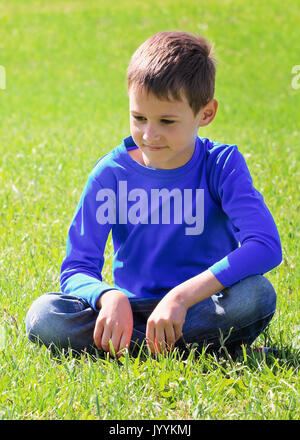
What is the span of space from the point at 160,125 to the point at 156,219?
1.50 feet

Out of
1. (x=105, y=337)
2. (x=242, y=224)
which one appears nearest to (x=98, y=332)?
(x=105, y=337)

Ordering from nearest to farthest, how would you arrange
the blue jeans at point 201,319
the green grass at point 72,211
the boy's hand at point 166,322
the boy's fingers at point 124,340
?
the green grass at point 72,211
the boy's hand at point 166,322
the boy's fingers at point 124,340
the blue jeans at point 201,319

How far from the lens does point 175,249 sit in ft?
10.4

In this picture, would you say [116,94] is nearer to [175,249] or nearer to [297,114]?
[297,114]

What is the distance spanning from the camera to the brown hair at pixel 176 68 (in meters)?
2.89

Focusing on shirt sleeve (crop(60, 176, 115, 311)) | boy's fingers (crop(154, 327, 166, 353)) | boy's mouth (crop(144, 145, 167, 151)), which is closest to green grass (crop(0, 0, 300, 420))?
boy's fingers (crop(154, 327, 166, 353))

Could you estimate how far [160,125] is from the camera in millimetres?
2914

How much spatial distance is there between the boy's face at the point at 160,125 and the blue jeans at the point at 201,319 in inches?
24.8

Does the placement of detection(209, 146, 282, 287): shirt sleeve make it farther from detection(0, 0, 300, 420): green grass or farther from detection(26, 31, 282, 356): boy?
detection(0, 0, 300, 420): green grass

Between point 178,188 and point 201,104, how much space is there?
0.38 meters

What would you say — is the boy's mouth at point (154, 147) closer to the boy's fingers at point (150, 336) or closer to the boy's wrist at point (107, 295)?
the boy's wrist at point (107, 295)

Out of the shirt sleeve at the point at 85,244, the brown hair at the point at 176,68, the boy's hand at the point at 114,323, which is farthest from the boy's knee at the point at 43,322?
the brown hair at the point at 176,68

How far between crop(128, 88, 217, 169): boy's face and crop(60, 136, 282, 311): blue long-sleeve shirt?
157 millimetres

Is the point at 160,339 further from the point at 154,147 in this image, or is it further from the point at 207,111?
the point at 207,111
